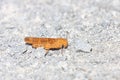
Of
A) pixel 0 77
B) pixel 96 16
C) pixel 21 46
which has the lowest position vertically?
pixel 0 77

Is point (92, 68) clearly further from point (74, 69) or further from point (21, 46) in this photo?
point (21, 46)

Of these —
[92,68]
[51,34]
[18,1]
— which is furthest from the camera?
[18,1]

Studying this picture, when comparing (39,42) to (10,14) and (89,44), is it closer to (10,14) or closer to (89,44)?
(89,44)

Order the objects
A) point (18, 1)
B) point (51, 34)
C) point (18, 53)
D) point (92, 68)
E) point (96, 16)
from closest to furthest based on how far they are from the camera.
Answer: point (92, 68)
point (18, 53)
point (51, 34)
point (96, 16)
point (18, 1)

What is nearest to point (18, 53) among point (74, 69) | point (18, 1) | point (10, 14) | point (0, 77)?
point (0, 77)

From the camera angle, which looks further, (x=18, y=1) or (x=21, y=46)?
(x=18, y=1)

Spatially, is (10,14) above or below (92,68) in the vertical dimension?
above
